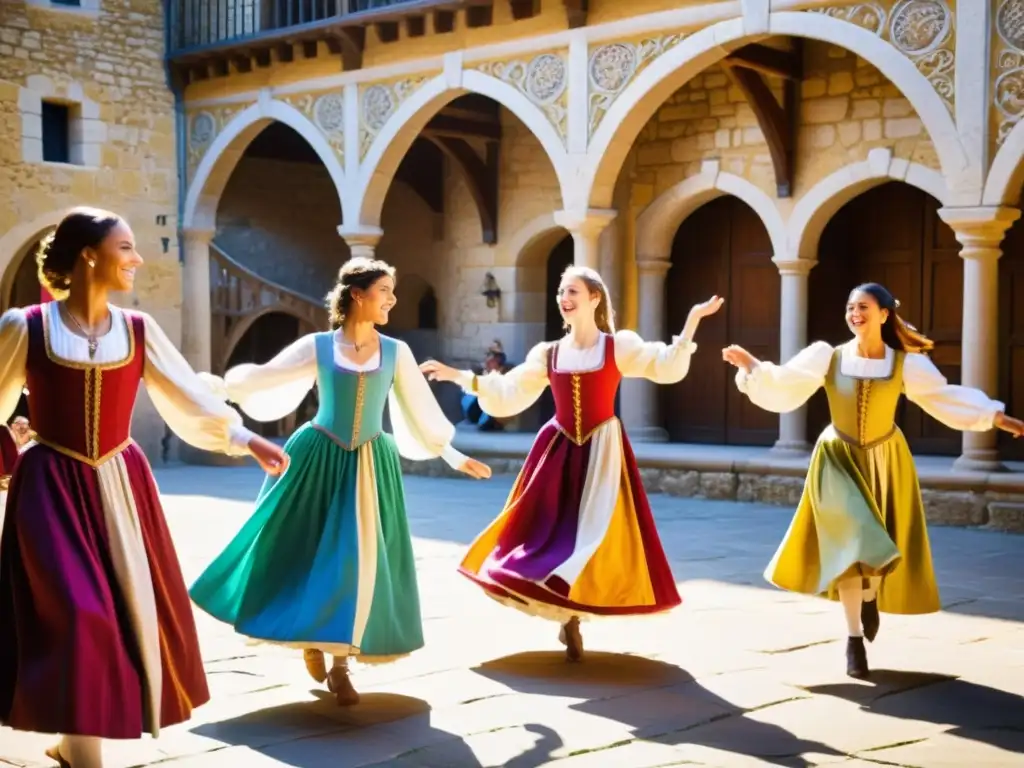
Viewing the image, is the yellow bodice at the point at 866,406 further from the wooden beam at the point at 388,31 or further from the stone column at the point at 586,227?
the wooden beam at the point at 388,31

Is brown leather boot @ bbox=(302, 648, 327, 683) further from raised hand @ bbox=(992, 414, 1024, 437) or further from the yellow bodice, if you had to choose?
raised hand @ bbox=(992, 414, 1024, 437)

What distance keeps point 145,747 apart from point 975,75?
7503 millimetres

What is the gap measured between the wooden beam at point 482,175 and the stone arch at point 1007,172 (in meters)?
6.58

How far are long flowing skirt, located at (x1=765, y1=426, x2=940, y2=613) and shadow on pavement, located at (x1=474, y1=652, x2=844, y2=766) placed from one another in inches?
21.9

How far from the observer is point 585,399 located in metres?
5.63


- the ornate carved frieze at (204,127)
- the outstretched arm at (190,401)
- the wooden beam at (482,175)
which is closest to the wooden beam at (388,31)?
the wooden beam at (482,175)

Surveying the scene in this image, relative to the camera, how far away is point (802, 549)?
5.42 m

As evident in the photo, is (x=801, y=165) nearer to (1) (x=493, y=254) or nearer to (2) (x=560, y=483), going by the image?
(1) (x=493, y=254)

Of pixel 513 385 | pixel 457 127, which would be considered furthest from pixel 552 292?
pixel 513 385

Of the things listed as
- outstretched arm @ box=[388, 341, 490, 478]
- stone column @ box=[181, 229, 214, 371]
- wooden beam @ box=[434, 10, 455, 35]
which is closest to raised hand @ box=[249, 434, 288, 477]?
outstretched arm @ box=[388, 341, 490, 478]

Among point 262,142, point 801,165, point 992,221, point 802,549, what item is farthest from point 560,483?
point 262,142

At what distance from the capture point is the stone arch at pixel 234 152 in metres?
14.3

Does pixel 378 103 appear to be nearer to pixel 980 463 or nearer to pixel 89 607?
pixel 980 463

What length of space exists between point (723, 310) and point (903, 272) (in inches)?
73.5
